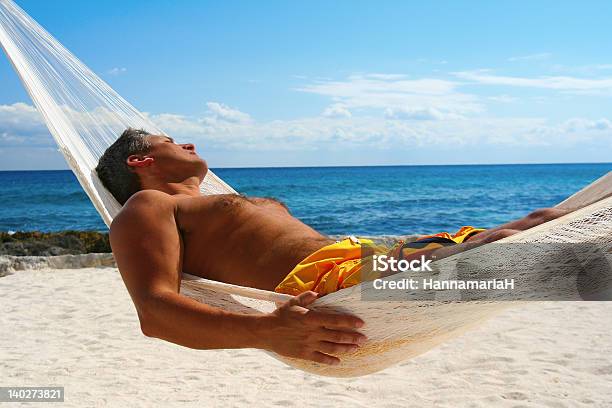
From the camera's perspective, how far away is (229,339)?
1.24 meters

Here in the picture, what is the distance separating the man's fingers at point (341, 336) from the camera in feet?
3.90

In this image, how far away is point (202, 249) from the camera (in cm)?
160

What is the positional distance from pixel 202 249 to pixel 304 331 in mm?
513

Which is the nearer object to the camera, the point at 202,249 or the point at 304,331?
the point at 304,331

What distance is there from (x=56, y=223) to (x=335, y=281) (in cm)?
1537

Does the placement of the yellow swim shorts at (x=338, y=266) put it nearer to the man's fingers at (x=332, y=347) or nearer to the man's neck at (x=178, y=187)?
the man's fingers at (x=332, y=347)

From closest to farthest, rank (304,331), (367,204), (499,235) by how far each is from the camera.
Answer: (304,331), (499,235), (367,204)

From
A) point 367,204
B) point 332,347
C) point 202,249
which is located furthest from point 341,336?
point 367,204

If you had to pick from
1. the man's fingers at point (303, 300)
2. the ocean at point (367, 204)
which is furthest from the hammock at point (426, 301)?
the ocean at point (367, 204)

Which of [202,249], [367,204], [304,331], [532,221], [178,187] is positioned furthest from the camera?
[367,204]

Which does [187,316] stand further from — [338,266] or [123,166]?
[123,166]

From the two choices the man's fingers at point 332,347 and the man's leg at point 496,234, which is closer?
the man's fingers at point 332,347

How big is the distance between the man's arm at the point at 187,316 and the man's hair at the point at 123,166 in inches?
21.1

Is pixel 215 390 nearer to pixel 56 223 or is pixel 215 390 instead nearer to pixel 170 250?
pixel 170 250
